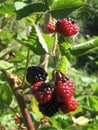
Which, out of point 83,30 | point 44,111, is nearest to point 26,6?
point 44,111

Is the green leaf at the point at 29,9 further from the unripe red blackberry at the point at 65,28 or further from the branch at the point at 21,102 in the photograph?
the branch at the point at 21,102

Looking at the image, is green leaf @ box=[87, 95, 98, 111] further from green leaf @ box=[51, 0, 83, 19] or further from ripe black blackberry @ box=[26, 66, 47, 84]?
green leaf @ box=[51, 0, 83, 19]

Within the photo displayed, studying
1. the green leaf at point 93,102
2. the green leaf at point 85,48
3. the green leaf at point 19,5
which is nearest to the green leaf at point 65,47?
the green leaf at point 85,48

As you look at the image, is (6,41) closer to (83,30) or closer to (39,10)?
(39,10)

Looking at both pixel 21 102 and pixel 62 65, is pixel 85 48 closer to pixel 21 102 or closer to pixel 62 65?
pixel 62 65

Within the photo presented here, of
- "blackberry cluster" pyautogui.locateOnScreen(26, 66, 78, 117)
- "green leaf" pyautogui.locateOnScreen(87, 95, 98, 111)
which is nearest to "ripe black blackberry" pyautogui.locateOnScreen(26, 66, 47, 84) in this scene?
"blackberry cluster" pyautogui.locateOnScreen(26, 66, 78, 117)

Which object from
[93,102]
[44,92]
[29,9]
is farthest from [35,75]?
[93,102]

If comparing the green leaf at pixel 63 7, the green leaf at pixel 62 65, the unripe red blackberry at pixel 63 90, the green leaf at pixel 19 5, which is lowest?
the unripe red blackberry at pixel 63 90
